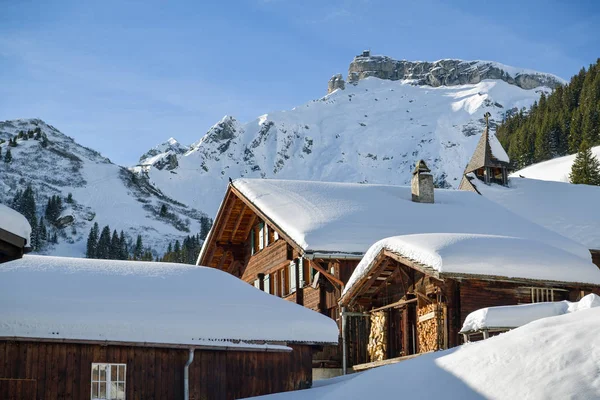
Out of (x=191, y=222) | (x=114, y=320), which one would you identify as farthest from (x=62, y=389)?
(x=191, y=222)

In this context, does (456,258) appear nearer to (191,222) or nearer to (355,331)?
(355,331)

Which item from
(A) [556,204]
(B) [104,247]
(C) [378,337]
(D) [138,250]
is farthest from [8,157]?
(C) [378,337]

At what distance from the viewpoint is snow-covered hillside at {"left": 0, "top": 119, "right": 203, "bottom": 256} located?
140875mm

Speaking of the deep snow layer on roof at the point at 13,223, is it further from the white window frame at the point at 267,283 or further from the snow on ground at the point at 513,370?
the white window frame at the point at 267,283

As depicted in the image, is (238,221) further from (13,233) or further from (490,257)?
(13,233)

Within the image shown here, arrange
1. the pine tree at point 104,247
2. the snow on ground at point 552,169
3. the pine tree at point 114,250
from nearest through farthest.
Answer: the snow on ground at point 552,169, the pine tree at point 114,250, the pine tree at point 104,247

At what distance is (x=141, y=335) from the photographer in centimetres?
1677

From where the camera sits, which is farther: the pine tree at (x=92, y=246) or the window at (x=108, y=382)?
the pine tree at (x=92, y=246)

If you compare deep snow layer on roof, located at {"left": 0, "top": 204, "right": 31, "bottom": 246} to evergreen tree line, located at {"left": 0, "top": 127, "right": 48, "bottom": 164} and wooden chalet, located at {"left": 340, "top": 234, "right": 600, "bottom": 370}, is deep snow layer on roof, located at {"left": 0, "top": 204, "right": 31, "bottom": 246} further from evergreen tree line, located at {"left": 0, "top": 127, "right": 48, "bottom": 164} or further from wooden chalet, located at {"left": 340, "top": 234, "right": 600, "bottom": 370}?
evergreen tree line, located at {"left": 0, "top": 127, "right": 48, "bottom": 164}

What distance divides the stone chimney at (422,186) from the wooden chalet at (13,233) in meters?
22.4

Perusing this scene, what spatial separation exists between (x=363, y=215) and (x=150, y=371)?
47.0 ft

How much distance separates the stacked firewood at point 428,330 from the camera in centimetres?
2128

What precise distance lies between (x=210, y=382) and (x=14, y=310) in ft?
13.4

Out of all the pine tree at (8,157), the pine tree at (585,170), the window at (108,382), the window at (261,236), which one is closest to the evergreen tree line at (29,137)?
the pine tree at (8,157)
